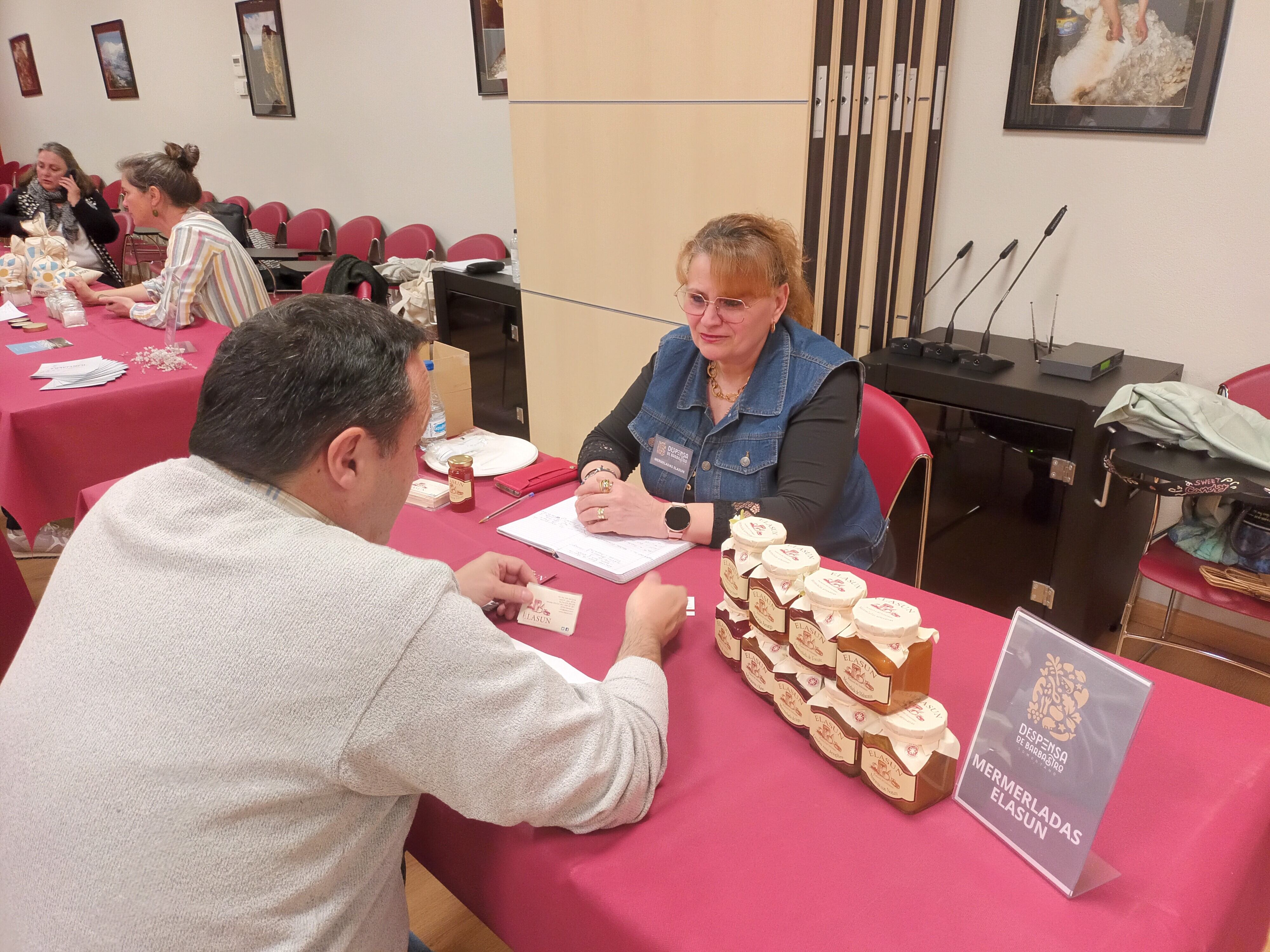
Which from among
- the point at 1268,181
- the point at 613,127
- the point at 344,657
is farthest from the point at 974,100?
the point at 344,657

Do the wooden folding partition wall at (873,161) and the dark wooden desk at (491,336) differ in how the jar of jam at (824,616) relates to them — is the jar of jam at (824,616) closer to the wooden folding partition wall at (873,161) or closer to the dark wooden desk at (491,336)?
the wooden folding partition wall at (873,161)

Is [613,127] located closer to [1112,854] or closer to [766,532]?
[766,532]

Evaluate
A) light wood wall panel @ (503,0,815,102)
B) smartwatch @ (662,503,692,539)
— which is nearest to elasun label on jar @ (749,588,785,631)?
smartwatch @ (662,503,692,539)

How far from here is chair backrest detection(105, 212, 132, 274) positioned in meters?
6.21

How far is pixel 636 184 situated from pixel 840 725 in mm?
2303

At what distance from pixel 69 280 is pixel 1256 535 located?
4.43 meters

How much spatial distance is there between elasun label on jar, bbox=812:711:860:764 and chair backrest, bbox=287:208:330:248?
5.88m

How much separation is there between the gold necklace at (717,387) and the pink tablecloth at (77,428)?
57.7 inches

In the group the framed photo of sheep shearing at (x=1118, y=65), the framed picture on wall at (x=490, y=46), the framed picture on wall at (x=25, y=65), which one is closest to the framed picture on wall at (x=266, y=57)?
A: the framed picture on wall at (x=490, y=46)

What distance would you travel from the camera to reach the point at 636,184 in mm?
2889

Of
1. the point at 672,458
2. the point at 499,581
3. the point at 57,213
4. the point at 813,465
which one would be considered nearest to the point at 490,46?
the point at 57,213

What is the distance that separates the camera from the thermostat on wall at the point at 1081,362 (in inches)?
96.0

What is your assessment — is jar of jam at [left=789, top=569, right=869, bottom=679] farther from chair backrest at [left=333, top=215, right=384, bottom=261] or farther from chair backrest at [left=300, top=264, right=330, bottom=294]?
chair backrest at [left=333, top=215, right=384, bottom=261]

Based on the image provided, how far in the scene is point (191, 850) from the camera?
754 mm
